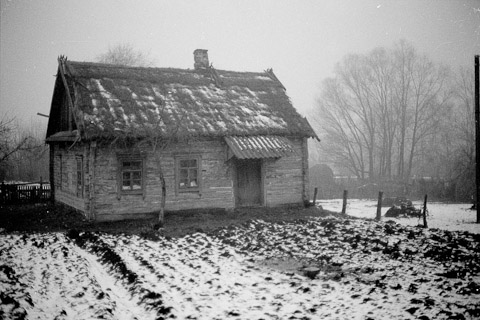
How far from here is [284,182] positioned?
1733cm

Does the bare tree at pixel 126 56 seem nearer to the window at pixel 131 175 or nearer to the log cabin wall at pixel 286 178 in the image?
the window at pixel 131 175

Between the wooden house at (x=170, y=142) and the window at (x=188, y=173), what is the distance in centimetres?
4

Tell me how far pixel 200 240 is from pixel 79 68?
10528 millimetres

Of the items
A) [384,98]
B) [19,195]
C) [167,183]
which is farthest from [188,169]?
[384,98]

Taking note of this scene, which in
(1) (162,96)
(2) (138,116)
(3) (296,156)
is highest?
(1) (162,96)

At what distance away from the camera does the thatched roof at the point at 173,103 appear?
14.4m

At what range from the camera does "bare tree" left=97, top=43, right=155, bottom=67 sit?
38250 millimetres

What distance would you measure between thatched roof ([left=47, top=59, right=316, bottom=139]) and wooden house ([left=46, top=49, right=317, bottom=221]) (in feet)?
0.15

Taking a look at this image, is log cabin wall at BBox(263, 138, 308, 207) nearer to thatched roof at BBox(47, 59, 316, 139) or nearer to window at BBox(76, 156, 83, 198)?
thatched roof at BBox(47, 59, 316, 139)

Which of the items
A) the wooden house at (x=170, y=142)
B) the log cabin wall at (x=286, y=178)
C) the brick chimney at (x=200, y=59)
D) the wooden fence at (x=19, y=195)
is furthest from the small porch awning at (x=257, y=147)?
the wooden fence at (x=19, y=195)

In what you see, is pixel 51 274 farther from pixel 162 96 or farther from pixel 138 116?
pixel 162 96

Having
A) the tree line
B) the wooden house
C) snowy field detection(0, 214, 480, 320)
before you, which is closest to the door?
the wooden house

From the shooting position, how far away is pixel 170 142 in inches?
596

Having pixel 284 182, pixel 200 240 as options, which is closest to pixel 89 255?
pixel 200 240
